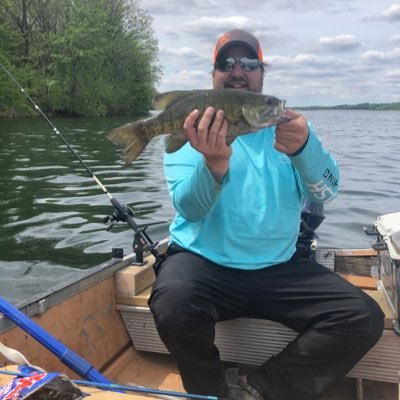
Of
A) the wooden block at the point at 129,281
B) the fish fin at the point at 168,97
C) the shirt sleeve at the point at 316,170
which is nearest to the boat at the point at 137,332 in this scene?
the wooden block at the point at 129,281

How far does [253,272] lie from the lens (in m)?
2.81

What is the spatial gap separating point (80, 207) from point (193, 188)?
690cm

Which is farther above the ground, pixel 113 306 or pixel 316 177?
pixel 316 177

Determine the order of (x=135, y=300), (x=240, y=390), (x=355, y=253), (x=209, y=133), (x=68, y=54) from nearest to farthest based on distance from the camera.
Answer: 1. (x=209, y=133)
2. (x=240, y=390)
3. (x=135, y=300)
4. (x=355, y=253)
5. (x=68, y=54)

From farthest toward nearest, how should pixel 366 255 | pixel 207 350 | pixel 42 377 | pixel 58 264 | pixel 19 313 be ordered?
pixel 58 264 → pixel 366 255 → pixel 207 350 → pixel 19 313 → pixel 42 377

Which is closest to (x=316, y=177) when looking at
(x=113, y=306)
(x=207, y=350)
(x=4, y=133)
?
(x=207, y=350)

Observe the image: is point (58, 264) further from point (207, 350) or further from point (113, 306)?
point (207, 350)

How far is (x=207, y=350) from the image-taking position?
2664 mm

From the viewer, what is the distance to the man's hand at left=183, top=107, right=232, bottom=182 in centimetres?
242

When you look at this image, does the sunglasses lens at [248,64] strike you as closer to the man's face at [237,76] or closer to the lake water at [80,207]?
the man's face at [237,76]

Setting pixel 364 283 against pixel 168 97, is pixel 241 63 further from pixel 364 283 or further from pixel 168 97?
pixel 364 283

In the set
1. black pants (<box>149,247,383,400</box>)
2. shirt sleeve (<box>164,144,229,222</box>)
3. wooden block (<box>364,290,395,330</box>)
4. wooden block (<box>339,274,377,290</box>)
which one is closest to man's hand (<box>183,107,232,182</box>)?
shirt sleeve (<box>164,144,229,222</box>)

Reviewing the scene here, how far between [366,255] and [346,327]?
1.99 metres

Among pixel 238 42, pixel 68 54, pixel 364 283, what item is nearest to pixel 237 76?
pixel 238 42
